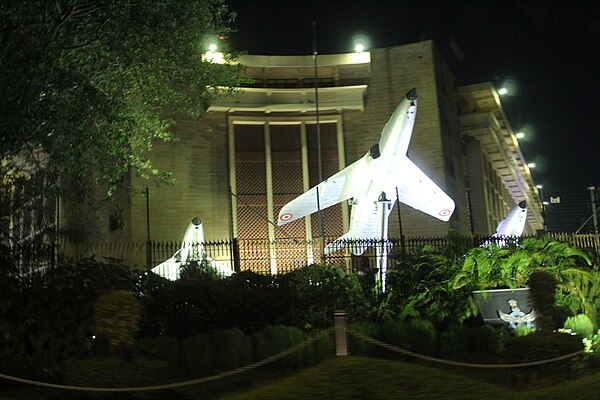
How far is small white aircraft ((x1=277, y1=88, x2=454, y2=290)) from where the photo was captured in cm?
2270

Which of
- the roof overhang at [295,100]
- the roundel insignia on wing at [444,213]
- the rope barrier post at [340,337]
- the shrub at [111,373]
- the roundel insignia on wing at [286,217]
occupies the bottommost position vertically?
the shrub at [111,373]

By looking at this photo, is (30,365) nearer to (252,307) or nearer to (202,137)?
(252,307)

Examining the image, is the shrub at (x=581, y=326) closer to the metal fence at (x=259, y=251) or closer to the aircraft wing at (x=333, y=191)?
the metal fence at (x=259, y=251)

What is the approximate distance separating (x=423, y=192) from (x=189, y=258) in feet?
30.0

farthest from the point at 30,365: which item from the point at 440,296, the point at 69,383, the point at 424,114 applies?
the point at 424,114

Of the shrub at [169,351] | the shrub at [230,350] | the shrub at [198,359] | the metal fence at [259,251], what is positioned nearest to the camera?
the shrub at [169,351]

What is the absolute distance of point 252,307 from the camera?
1591 centimetres

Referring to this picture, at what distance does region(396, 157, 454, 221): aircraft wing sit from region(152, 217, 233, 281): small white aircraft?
7.02 m

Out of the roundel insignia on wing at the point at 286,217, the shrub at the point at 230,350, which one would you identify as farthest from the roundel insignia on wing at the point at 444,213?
the shrub at the point at 230,350

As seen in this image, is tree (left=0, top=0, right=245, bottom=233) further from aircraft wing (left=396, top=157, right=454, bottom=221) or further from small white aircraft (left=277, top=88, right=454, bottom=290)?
aircraft wing (left=396, top=157, right=454, bottom=221)

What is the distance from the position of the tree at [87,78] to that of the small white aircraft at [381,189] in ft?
24.1

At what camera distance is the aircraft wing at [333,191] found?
80.3 ft

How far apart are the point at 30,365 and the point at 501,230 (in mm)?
22814

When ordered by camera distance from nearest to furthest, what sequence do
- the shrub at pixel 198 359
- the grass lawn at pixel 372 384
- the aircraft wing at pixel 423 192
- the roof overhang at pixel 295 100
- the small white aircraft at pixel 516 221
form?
the grass lawn at pixel 372 384, the shrub at pixel 198 359, the aircraft wing at pixel 423 192, the small white aircraft at pixel 516 221, the roof overhang at pixel 295 100
